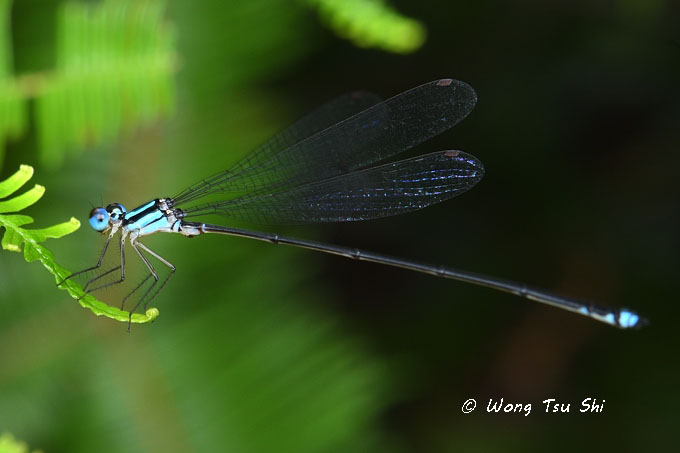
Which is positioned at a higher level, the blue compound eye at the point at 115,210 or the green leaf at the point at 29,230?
the blue compound eye at the point at 115,210

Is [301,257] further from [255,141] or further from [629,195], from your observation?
[629,195]

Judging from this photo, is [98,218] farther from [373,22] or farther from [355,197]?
[373,22]

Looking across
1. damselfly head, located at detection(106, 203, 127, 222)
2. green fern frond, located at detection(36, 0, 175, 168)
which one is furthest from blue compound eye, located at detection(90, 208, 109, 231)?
green fern frond, located at detection(36, 0, 175, 168)

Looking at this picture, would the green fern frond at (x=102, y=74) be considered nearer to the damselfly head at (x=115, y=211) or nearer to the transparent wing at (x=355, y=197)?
the damselfly head at (x=115, y=211)

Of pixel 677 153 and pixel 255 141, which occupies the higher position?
pixel 255 141

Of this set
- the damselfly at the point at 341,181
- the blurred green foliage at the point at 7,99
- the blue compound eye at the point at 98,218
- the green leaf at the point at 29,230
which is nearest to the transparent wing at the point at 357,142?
the damselfly at the point at 341,181

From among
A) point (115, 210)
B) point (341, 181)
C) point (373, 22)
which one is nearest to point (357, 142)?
point (341, 181)

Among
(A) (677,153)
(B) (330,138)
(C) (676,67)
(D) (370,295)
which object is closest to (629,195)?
(A) (677,153)

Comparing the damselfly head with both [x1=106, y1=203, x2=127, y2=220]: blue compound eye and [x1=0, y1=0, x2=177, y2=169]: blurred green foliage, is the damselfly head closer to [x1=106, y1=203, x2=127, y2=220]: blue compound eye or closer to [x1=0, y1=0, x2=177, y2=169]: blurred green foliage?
[x1=106, y1=203, x2=127, y2=220]: blue compound eye
